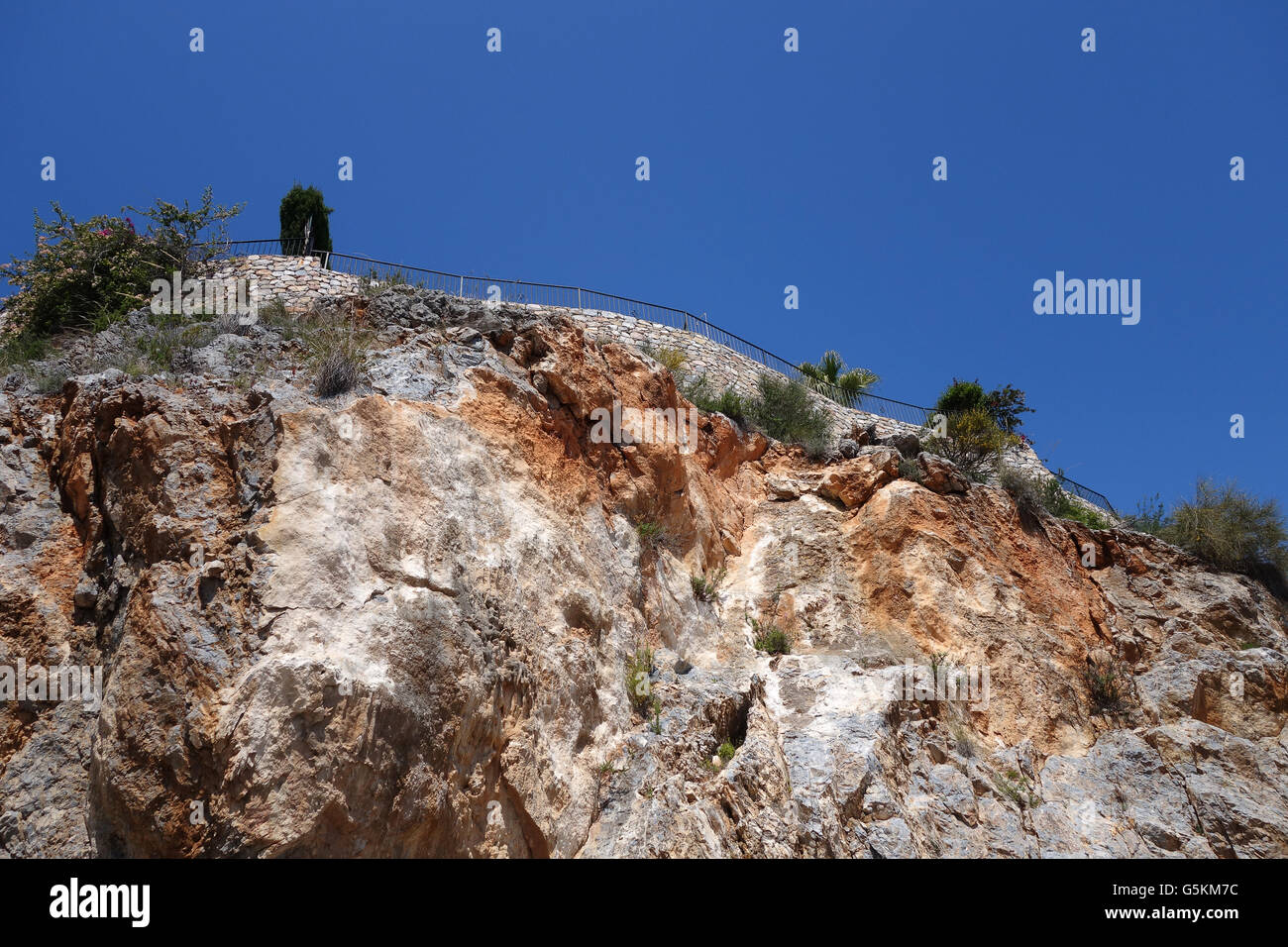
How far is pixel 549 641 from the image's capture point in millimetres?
8664

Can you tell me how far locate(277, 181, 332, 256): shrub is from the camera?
17.0m

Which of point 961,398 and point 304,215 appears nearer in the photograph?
point 304,215

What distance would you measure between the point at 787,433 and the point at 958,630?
175 inches

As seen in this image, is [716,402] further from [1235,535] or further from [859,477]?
[1235,535]

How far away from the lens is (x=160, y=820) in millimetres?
6262

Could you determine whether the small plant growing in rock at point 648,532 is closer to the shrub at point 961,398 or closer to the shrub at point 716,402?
the shrub at point 716,402

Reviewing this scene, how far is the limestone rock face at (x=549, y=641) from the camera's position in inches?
262

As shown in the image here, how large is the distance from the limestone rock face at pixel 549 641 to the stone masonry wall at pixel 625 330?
127 inches

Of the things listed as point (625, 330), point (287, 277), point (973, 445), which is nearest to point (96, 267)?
point (287, 277)

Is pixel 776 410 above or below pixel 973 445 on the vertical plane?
above

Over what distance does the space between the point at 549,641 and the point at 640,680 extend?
1343 millimetres
